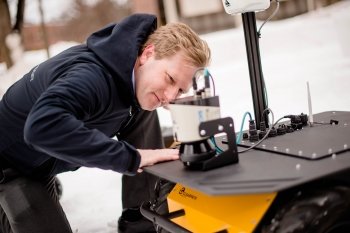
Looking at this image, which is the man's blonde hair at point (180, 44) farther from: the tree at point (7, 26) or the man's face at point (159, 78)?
the tree at point (7, 26)

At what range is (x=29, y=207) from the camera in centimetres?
115

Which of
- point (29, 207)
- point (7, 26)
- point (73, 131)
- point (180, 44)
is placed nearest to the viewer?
point (73, 131)

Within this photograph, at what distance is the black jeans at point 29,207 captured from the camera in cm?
115

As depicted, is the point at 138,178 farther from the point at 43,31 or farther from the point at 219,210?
the point at 43,31

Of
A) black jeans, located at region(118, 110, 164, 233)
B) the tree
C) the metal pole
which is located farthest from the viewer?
the tree

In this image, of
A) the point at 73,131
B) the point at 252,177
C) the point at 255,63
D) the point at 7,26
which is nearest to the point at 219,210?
the point at 252,177

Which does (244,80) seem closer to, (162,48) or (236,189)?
(162,48)

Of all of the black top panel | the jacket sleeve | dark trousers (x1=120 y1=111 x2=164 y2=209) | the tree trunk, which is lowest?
dark trousers (x1=120 y1=111 x2=164 y2=209)

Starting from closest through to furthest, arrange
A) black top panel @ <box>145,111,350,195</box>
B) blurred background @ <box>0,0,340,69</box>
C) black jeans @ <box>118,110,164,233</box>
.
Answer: black top panel @ <box>145,111,350,195</box> → black jeans @ <box>118,110,164,233</box> → blurred background @ <box>0,0,340,69</box>

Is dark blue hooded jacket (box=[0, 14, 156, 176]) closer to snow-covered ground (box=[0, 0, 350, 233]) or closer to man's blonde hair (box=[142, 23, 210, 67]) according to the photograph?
man's blonde hair (box=[142, 23, 210, 67])

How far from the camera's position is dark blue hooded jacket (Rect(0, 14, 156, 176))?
843mm

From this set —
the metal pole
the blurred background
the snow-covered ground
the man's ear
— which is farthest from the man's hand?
the blurred background

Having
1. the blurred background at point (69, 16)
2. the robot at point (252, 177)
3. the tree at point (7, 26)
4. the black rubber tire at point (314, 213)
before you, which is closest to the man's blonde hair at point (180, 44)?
the robot at point (252, 177)

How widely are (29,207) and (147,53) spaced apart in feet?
1.90
